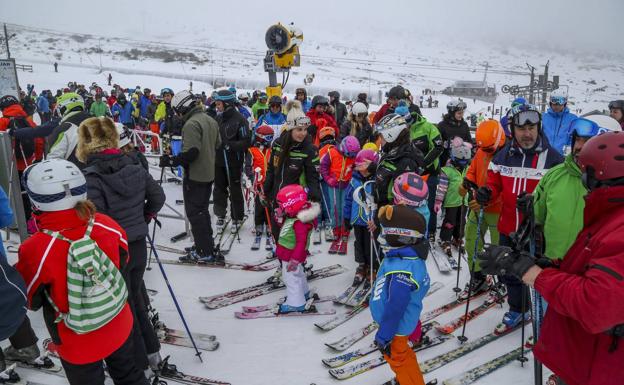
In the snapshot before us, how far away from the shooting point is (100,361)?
2.33m

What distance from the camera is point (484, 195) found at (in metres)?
3.59

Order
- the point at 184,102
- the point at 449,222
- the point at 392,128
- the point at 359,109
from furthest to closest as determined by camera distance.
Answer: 1. the point at 359,109
2. the point at 449,222
3. the point at 184,102
4. the point at 392,128

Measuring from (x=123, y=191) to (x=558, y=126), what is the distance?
5.58m

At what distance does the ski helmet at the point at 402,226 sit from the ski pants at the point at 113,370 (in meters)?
1.65

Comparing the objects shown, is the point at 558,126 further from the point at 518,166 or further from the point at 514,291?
the point at 514,291

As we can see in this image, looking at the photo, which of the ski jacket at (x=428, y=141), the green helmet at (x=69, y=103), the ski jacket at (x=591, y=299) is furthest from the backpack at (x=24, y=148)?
the ski jacket at (x=591, y=299)

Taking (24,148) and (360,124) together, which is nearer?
(24,148)

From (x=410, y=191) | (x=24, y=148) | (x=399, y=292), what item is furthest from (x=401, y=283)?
(x=24, y=148)

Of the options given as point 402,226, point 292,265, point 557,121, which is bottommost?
point 292,265

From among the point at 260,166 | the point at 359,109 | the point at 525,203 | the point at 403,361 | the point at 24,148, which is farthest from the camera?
the point at 359,109

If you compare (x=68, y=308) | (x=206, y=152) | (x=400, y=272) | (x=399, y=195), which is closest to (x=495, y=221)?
(x=399, y=195)

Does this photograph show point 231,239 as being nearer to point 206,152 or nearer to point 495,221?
point 206,152

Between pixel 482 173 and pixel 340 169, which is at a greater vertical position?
pixel 482 173

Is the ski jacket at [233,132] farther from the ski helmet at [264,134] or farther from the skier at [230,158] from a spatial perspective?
the ski helmet at [264,134]
